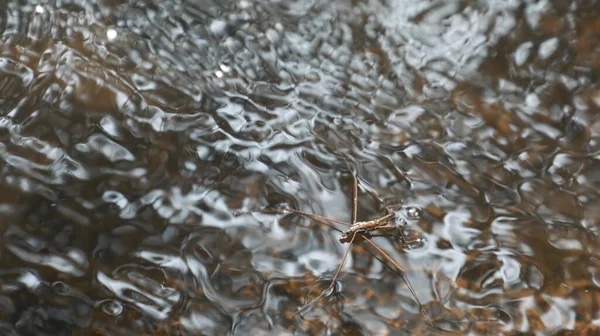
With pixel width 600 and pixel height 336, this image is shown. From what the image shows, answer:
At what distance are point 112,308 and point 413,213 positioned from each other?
1.24 m

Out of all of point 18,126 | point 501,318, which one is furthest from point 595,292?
point 18,126

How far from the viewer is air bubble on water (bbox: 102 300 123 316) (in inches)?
85.0

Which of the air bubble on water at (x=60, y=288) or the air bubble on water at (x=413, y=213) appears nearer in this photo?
the air bubble on water at (x=60, y=288)

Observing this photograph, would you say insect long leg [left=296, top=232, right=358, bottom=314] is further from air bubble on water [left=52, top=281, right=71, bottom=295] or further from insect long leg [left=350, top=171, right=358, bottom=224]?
air bubble on water [left=52, top=281, right=71, bottom=295]

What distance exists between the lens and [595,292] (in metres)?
2.17

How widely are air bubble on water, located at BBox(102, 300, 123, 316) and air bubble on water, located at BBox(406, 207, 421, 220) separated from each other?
1184 mm

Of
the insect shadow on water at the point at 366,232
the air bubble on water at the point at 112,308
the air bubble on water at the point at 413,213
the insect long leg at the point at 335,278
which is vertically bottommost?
the air bubble on water at the point at 112,308

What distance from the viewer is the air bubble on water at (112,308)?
2158mm

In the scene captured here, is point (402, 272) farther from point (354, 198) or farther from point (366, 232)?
point (354, 198)

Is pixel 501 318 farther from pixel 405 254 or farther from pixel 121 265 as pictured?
pixel 121 265

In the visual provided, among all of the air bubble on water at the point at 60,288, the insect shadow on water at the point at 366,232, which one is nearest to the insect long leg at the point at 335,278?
the insect shadow on water at the point at 366,232

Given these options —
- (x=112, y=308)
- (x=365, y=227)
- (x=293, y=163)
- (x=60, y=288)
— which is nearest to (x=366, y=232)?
(x=365, y=227)

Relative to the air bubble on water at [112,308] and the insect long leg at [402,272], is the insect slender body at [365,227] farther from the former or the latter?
the air bubble on water at [112,308]

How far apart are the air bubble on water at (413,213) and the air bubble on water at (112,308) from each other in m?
1.18
